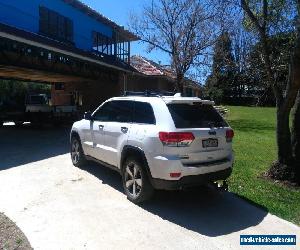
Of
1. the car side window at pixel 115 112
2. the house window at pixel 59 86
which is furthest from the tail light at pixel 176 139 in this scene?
the house window at pixel 59 86

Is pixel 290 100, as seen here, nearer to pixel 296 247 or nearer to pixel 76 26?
pixel 296 247

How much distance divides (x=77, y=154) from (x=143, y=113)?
3377 mm

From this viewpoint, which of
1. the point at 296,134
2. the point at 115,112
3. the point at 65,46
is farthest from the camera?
the point at 65,46

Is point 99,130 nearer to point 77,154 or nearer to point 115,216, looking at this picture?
point 77,154

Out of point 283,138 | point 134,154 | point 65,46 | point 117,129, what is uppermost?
point 65,46

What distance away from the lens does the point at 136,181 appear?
7.14 meters

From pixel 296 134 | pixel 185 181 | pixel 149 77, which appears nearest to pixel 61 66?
pixel 149 77

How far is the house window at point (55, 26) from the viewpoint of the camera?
21120 millimetres

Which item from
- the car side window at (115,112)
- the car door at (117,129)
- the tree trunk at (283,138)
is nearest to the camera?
the car door at (117,129)

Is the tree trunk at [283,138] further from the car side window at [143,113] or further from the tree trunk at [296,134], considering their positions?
the car side window at [143,113]

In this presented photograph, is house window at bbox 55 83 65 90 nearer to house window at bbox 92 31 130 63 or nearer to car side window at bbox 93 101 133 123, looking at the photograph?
house window at bbox 92 31 130 63

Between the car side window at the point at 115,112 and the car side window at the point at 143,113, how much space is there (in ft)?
0.60

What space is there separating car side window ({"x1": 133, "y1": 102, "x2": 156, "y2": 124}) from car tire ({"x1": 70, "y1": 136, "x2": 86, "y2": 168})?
9.13ft

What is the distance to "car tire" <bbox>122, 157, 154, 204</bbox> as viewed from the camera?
Result: 22.6ft
